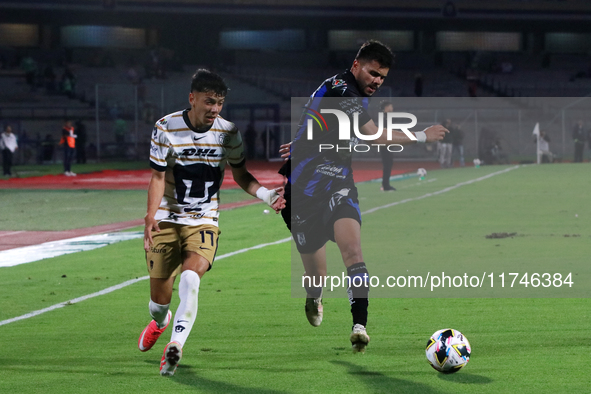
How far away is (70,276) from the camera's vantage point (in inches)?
418

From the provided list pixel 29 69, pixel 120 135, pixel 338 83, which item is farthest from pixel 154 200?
pixel 29 69

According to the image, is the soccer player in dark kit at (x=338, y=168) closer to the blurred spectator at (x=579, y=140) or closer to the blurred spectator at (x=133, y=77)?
the blurred spectator at (x=579, y=140)

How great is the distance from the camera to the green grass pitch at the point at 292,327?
5.57 meters

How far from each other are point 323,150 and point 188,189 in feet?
3.76

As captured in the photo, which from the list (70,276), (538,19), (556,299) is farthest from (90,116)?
(556,299)

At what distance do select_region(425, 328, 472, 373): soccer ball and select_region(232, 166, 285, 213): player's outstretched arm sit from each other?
4.73 ft

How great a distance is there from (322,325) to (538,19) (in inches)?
2290

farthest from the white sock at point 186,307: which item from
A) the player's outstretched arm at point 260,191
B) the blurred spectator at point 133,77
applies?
the blurred spectator at point 133,77

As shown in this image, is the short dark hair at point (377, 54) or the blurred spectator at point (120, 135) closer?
the short dark hair at point (377, 54)

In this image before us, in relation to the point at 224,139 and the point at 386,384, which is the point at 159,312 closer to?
the point at 224,139

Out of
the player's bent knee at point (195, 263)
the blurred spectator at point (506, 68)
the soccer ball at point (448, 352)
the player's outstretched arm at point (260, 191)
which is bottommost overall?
the soccer ball at point (448, 352)

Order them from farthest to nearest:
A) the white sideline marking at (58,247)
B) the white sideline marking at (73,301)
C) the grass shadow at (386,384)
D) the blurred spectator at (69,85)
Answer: the blurred spectator at (69,85)
the white sideline marking at (58,247)
the white sideline marking at (73,301)
the grass shadow at (386,384)

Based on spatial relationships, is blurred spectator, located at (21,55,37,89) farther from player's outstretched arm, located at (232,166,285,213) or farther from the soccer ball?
the soccer ball

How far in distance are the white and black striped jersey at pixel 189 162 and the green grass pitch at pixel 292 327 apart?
1.06 meters
